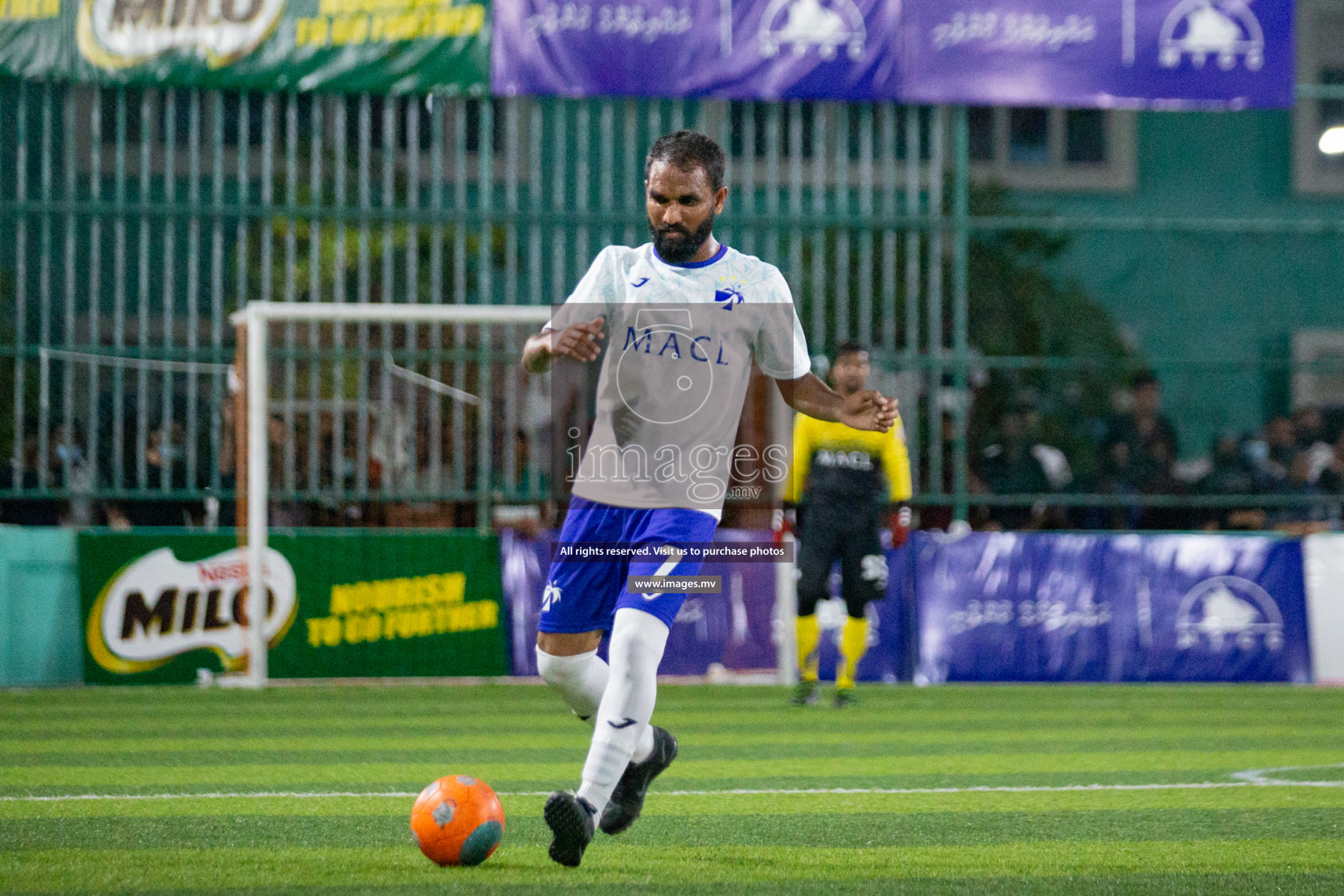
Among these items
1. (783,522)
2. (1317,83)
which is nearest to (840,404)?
(783,522)

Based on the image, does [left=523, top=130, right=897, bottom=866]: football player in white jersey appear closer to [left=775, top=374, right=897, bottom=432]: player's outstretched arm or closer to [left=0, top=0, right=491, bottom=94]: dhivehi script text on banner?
[left=775, top=374, right=897, bottom=432]: player's outstretched arm

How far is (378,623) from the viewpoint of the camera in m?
12.3

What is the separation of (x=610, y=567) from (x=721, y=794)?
1787 mm

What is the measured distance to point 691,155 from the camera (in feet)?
16.8

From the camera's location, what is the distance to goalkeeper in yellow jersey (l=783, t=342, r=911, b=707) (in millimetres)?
10969

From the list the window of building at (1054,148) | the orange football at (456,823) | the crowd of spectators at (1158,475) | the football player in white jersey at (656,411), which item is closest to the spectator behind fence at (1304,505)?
the crowd of spectators at (1158,475)

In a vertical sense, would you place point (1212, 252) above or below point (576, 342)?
above

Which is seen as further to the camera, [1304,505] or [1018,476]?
[1304,505]

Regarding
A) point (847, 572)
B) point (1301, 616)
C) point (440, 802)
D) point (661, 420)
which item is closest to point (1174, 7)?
point (1301, 616)

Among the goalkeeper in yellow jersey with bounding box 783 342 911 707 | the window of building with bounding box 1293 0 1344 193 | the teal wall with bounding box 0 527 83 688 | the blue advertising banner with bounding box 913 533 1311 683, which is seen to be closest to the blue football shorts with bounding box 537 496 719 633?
the goalkeeper in yellow jersey with bounding box 783 342 911 707

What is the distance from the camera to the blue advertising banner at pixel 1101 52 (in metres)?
13.3

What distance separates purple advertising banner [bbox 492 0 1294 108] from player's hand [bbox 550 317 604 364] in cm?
841

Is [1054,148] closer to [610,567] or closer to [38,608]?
[38,608]

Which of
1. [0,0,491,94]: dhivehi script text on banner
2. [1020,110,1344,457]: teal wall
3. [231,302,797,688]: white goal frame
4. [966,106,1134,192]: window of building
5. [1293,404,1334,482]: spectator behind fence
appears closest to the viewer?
[231,302,797,688]: white goal frame
